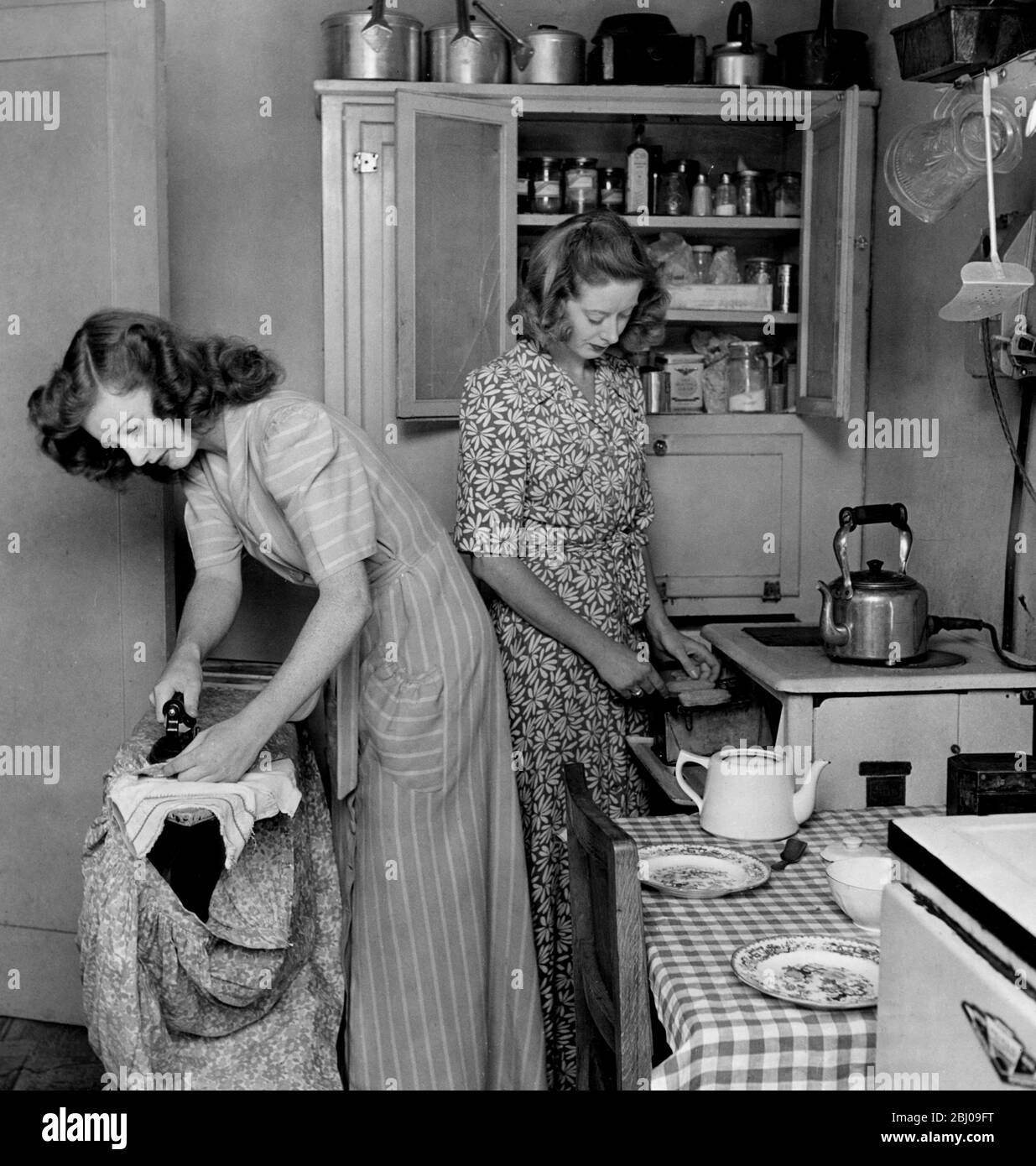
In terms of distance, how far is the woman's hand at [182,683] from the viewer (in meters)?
2.27

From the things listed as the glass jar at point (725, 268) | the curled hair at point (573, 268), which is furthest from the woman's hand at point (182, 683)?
the glass jar at point (725, 268)

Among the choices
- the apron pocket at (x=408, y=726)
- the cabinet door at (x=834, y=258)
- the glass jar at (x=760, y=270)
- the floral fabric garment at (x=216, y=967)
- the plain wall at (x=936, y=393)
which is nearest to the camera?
the floral fabric garment at (x=216, y=967)

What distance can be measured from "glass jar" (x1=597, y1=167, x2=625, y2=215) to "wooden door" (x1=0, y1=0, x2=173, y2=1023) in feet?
3.98

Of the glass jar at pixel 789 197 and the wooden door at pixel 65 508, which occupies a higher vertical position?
the glass jar at pixel 789 197

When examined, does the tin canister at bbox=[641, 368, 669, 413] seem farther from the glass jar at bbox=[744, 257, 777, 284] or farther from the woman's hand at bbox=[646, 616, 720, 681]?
the woman's hand at bbox=[646, 616, 720, 681]

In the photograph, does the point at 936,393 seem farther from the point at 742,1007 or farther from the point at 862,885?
the point at 742,1007

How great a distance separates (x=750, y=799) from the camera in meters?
2.03

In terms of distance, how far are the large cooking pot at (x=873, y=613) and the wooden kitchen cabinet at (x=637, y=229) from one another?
0.86 m

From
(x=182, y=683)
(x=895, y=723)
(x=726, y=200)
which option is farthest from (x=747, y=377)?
(x=182, y=683)

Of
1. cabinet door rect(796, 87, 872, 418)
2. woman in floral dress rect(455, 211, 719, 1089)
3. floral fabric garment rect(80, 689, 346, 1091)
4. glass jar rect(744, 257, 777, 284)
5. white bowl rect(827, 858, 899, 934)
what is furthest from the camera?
glass jar rect(744, 257, 777, 284)

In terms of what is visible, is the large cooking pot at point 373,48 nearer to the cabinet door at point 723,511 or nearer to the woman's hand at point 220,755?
the cabinet door at point 723,511

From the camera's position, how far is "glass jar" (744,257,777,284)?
3.77m

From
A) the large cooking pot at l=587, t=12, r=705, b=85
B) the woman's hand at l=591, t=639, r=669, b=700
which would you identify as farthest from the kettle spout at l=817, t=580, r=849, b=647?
the large cooking pot at l=587, t=12, r=705, b=85
